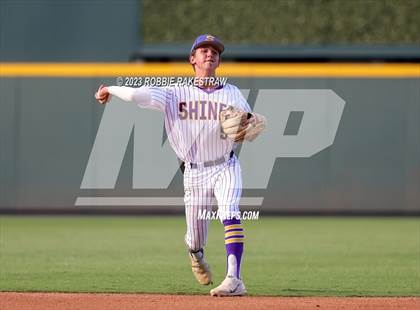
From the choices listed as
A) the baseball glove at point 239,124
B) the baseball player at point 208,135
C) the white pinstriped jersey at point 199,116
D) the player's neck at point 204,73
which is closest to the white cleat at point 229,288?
the baseball player at point 208,135

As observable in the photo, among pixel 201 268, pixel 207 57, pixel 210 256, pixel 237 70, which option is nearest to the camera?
pixel 207 57

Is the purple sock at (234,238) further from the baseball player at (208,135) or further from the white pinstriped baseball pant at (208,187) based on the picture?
the white pinstriped baseball pant at (208,187)

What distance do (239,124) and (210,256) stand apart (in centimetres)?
437

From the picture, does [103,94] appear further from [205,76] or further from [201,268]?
[201,268]

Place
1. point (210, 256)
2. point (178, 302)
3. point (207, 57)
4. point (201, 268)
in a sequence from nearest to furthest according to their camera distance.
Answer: point (178, 302) → point (207, 57) → point (201, 268) → point (210, 256)

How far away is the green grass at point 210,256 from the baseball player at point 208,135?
787 millimetres

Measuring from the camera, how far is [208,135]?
7.98 metres

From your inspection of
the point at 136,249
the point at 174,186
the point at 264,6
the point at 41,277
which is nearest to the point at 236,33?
the point at 264,6

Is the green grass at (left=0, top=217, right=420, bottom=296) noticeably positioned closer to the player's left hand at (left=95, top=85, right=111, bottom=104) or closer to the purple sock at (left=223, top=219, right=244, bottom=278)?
the purple sock at (left=223, top=219, right=244, bottom=278)

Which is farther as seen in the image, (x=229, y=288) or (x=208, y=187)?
(x=208, y=187)

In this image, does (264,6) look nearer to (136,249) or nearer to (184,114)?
(136,249)

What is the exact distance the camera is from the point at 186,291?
8.51 meters

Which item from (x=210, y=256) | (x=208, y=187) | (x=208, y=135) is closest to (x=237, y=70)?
(x=210, y=256)

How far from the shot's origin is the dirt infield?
7.29m
